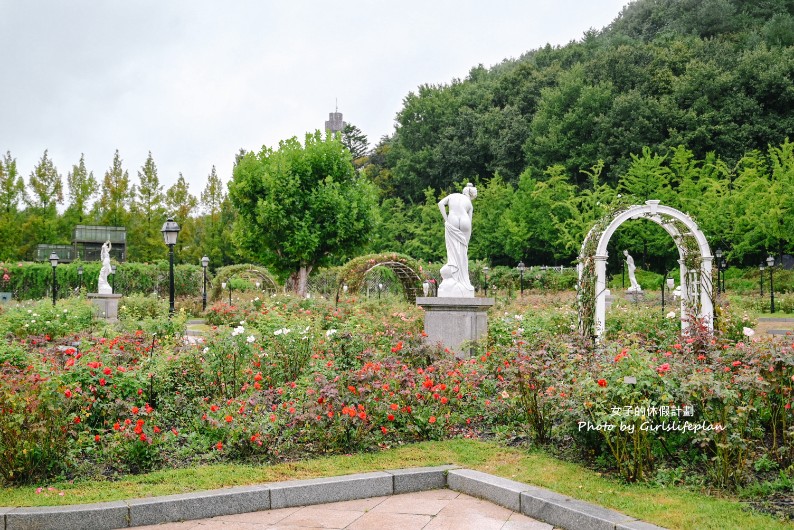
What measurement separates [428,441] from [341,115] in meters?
73.0

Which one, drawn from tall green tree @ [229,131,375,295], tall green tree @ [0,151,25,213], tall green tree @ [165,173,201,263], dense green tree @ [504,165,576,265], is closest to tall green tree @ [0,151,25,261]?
tall green tree @ [0,151,25,213]

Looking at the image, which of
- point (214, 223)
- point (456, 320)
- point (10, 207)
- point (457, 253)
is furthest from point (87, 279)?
point (456, 320)

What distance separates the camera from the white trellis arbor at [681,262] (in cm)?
1036

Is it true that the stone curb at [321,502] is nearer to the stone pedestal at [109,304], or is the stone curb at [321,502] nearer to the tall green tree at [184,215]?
the stone pedestal at [109,304]

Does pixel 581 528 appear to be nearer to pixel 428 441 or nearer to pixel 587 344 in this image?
pixel 428 441

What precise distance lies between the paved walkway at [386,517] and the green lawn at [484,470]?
0.33m

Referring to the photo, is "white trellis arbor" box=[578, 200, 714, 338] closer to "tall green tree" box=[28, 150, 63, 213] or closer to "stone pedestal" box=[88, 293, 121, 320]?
"stone pedestal" box=[88, 293, 121, 320]

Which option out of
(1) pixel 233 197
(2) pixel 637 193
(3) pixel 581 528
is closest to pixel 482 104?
(2) pixel 637 193

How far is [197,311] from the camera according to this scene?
2400cm

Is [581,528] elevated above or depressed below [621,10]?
below

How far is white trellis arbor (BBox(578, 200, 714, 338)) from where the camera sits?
10.4m

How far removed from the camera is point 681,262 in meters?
11.6

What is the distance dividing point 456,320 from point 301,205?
1913cm

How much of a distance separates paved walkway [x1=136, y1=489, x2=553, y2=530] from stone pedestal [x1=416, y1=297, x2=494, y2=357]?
465cm
